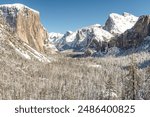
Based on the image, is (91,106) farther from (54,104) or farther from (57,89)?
(57,89)

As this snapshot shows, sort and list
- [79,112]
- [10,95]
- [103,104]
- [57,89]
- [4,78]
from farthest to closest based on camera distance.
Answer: [4,78], [57,89], [10,95], [103,104], [79,112]

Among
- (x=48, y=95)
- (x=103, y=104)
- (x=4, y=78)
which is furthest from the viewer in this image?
(x=4, y=78)

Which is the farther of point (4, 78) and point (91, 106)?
point (4, 78)

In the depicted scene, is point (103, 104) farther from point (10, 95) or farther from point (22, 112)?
point (10, 95)

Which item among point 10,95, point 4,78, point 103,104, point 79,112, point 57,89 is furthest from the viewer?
point 4,78

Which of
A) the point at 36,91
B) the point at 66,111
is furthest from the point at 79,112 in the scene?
the point at 36,91

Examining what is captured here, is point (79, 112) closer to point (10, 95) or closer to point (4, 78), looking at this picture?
point (10, 95)

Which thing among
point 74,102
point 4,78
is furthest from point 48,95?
point 74,102

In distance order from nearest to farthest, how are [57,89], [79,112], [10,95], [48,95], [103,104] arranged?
[79,112] → [103,104] → [10,95] → [48,95] → [57,89]

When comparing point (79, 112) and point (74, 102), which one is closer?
point (79, 112)
